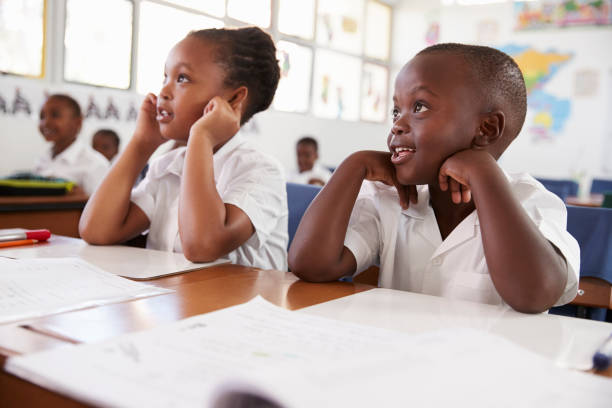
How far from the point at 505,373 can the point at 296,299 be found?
16.2 inches

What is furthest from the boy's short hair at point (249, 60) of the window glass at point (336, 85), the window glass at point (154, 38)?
the window glass at point (336, 85)

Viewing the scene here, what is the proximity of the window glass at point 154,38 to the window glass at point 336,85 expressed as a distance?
75.0 inches

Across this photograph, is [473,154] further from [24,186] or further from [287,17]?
[287,17]

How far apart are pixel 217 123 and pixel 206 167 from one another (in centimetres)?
15

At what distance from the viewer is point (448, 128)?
1.01 meters

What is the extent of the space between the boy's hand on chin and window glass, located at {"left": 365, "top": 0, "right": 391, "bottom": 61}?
578 centimetres

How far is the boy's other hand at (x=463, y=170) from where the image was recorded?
95cm

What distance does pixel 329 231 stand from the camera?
1.06m

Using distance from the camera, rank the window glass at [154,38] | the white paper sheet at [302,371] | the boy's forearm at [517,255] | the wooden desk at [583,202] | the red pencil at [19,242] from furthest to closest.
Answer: the window glass at [154,38] → the wooden desk at [583,202] → the red pencil at [19,242] → the boy's forearm at [517,255] → the white paper sheet at [302,371]

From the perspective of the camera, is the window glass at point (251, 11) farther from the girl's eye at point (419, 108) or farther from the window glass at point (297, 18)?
the girl's eye at point (419, 108)

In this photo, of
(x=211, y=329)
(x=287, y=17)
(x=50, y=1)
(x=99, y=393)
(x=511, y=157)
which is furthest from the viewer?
(x=511, y=157)

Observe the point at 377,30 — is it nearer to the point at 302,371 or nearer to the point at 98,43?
the point at 98,43

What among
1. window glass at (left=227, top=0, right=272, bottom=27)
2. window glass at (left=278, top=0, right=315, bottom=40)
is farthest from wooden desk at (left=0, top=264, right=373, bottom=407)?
window glass at (left=278, top=0, right=315, bottom=40)

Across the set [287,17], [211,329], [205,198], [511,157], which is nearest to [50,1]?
[287,17]
